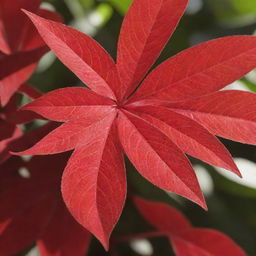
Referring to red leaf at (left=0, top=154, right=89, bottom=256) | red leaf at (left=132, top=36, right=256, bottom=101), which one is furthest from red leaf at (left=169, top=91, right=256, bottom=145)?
red leaf at (left=0, top=154, right=89, bottom=256)

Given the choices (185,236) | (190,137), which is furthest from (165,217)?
(190,137)

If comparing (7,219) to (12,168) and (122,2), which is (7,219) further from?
(122,2)

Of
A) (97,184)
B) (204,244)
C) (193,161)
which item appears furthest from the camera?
(193,161)

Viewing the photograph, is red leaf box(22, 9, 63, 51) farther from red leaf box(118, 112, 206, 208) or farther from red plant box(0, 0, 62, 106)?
red leaf box(118, 112, 206, 208)

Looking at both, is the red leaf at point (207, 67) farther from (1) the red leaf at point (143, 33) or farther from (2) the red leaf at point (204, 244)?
(2) the red leaf at point (204, 244)

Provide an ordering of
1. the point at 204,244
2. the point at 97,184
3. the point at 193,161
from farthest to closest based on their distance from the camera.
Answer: the point at 193,161 < the point at 204,244 < the point at 97,184

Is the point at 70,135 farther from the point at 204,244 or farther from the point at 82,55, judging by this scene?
the point at 204,244

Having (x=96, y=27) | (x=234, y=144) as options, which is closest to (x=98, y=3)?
(x=96, y=27)
